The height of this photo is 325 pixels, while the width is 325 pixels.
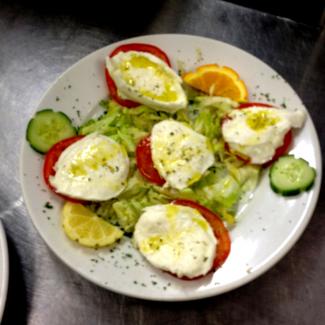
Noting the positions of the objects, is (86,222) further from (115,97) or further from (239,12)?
(239,12)

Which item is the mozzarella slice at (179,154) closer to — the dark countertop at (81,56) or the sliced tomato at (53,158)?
the sliced tomato at (53,158)

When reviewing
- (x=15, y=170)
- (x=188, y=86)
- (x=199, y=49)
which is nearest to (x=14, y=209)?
(x=15, y=170)

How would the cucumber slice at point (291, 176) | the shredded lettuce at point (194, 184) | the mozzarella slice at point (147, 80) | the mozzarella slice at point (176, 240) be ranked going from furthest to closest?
1. the mozzarella slice at point (147, 80)
2. the shredded lettuce at point (194, 184)
3. the cucumber slice at point (291, 176)
4. the mozzarella slice at point (176, 240)

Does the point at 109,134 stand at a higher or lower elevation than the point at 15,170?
higher

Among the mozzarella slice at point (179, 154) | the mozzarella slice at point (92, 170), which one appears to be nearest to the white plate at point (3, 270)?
the mozzarella slice at point (92, 170)

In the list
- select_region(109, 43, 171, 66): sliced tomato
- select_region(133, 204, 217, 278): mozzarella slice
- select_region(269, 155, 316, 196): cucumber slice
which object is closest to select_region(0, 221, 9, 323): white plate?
select_region(133, 204, 217, 278): mozzarella slice

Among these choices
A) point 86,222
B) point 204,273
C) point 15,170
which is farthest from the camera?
point 15,170

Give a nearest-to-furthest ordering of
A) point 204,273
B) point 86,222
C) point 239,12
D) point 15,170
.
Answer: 1. point 204,273
2. point 86,222
3. point 15,170
4. point 239,12

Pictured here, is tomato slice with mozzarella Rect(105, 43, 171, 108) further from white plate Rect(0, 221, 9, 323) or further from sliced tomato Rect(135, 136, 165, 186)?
white plate Rect(0, 221, 9, 323)
